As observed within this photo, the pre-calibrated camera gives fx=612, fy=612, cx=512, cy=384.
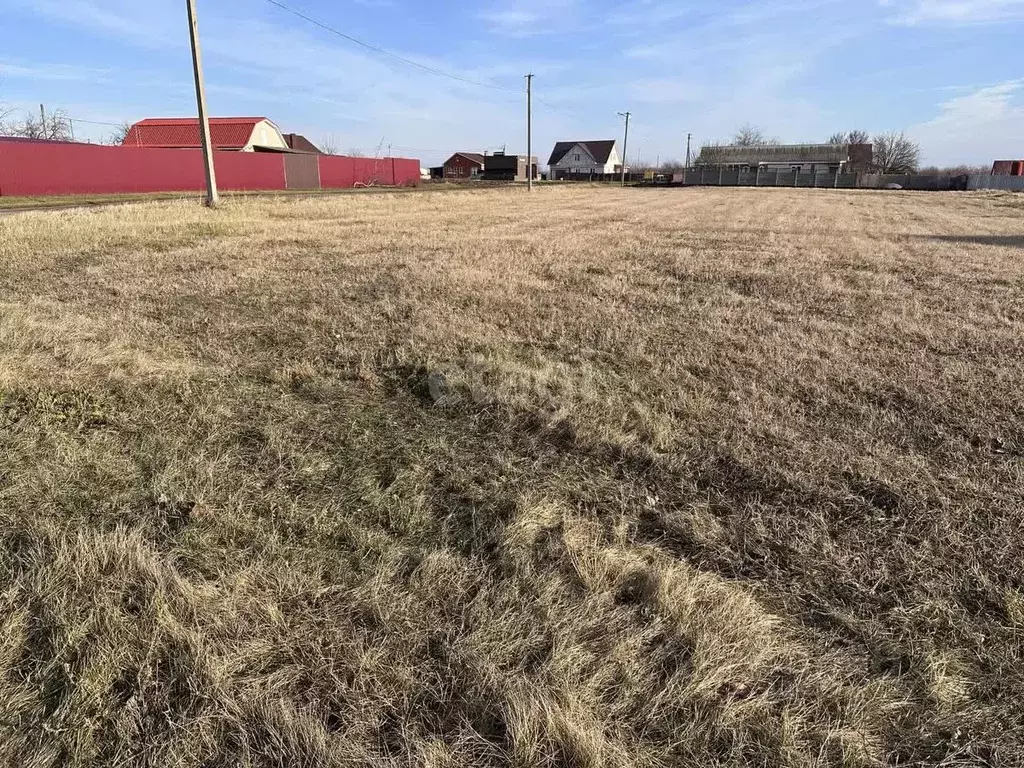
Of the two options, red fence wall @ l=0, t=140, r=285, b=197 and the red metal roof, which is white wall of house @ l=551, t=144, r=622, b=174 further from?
red fence wall @ l=0, t=140, r=285, b=197

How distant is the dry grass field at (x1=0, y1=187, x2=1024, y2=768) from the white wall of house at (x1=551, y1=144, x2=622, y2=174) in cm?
10909

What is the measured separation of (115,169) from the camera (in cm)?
3128

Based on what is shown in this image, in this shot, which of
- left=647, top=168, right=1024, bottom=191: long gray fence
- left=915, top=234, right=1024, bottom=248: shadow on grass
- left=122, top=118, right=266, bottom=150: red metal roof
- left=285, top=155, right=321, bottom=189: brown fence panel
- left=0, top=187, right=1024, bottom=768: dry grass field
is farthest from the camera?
left=647, top=168, right=1024, bottom=191: long gray fence

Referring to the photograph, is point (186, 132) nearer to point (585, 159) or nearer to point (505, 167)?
point (505, 167)

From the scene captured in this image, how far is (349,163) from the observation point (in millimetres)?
51625

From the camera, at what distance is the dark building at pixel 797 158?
8238 centimetres

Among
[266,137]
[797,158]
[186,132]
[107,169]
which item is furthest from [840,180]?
[107,169]

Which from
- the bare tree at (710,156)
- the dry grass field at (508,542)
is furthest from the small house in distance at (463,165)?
the dry grass field at (508,542)

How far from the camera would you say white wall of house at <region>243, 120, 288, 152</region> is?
1940 inches

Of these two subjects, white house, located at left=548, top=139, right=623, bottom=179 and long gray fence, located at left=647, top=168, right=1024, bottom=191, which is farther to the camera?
white house, located at left=548, top=139, right=623, bottom=179

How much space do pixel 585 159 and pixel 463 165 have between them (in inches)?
1026

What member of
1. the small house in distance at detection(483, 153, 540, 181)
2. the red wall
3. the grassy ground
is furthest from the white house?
the grassy ground

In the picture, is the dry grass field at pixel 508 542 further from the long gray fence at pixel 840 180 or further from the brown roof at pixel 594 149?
the brown roof at pixel 594 149

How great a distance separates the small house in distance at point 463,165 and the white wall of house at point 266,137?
40.7 metres
